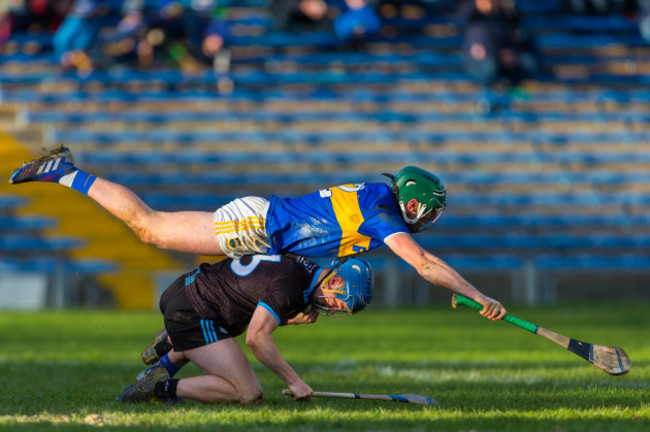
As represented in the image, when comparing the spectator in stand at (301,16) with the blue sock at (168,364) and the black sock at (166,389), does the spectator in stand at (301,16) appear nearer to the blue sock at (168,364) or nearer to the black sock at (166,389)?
the blue sock at (168,364)

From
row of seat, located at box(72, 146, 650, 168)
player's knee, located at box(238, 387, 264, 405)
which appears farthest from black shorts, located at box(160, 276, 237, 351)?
row of seat, located at box(72, 146, 650, 168)

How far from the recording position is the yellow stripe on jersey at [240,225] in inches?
257

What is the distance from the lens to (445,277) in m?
5.66

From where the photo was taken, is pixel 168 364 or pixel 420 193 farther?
pixel 168 364

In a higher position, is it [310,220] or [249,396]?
[310,220]

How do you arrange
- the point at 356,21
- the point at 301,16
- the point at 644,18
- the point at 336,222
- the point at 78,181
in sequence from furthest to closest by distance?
the point at 301,16 → the point at 356,21 → the point at 644,18 → the point at 78,181 → the point at 336,222

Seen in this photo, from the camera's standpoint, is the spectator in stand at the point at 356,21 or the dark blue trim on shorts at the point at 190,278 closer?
the dark blue trim on shorts at the point at 190,278

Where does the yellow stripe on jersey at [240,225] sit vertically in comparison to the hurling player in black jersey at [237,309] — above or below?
above

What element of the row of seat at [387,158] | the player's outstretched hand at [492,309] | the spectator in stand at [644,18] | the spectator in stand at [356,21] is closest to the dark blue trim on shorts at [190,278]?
the player's outstretched hand at [492,309]

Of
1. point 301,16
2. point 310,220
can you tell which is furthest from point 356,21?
point 310,220

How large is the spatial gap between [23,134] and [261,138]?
4.86 m

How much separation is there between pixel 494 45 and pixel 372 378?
43.4ft

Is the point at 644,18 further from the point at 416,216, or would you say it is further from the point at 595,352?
the point at 595,352


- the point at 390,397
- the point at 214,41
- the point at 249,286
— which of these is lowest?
the point at 390,397
